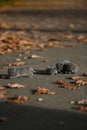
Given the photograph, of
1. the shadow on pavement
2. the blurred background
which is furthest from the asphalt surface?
the blurred background

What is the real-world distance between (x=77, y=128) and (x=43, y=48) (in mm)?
5808

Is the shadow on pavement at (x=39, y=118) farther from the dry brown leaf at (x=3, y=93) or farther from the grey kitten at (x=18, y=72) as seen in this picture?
the grey kitten at (x=18, y=72)

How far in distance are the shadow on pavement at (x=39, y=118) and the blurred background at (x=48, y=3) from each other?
59.5ft

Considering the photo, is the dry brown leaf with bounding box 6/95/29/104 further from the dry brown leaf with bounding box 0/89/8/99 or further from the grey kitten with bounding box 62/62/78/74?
the grey kitten with bounding box 62/62/78/74

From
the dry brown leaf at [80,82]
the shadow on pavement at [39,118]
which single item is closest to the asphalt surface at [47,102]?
the shadow on pavement at [39,118]

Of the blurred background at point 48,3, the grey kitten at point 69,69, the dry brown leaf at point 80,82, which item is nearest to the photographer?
the dry brown leaf at point 80,82

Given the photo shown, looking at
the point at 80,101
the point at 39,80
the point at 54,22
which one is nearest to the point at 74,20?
the point at 54,22

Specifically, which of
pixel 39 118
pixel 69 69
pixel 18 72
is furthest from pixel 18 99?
pixel 69 69

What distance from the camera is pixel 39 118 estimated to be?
583 cm

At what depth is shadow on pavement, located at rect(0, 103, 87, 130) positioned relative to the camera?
18.2 ft

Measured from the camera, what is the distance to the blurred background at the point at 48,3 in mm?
24602

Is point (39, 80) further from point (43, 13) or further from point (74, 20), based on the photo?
point (43, 13)

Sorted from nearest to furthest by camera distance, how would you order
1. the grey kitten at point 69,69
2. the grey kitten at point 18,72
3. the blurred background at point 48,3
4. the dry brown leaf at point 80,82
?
the dry brown leaf at point 80,82
the grey kitten at point 18,72
the grey kitten at point 69,69
the blurred background at point 48,3

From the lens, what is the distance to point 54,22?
17.9 metres
